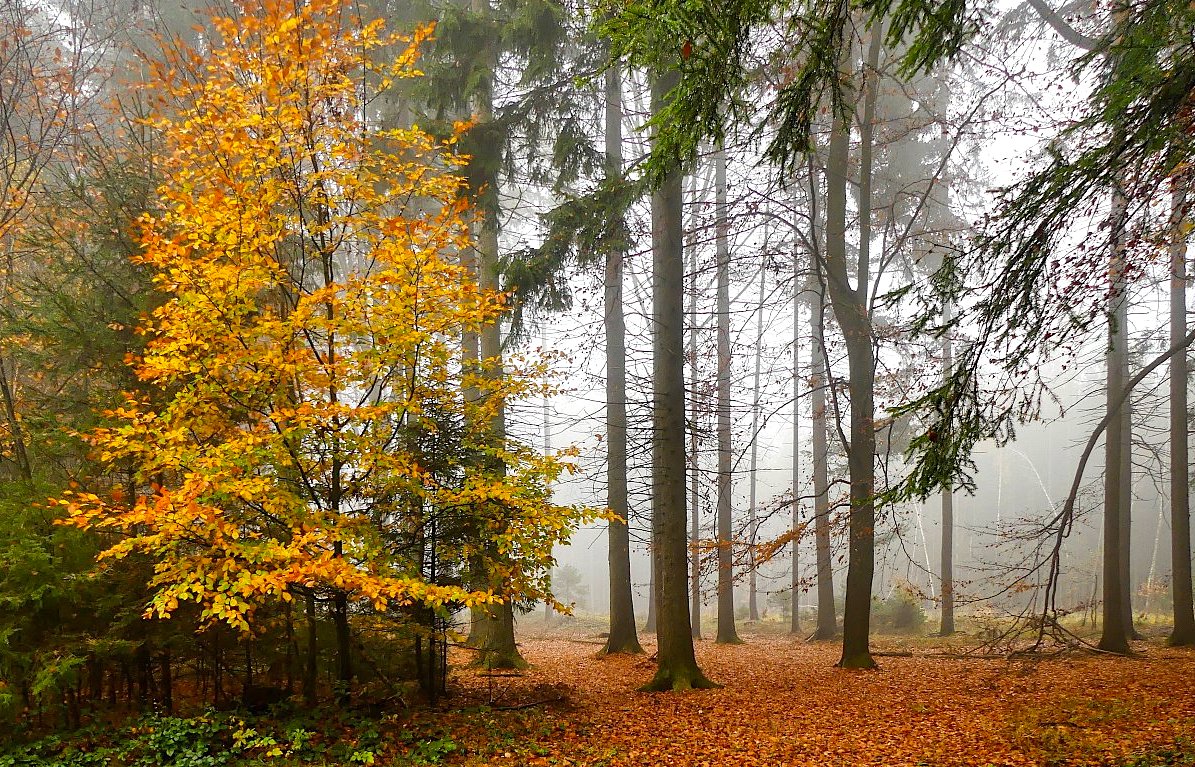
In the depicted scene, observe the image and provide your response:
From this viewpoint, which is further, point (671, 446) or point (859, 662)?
point (859, 662)

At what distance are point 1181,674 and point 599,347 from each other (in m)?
10.5

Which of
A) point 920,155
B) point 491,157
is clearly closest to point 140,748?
point 491,157

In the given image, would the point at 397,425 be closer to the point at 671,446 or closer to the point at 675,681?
the point at 671,446

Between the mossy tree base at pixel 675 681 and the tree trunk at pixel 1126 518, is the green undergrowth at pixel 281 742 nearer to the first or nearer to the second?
the mossy tree base at pixel 675 681

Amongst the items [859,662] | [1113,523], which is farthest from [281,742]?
[1113,523]

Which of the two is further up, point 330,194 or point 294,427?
point 330,194

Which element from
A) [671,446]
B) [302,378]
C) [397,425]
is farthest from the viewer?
[671,446]

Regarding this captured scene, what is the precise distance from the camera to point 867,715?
7.66 m

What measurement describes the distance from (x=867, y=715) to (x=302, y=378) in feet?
22.9

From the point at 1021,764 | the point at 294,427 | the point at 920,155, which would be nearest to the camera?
the point at 1021,764

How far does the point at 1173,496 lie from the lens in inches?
500

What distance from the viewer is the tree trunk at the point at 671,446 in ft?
29.5

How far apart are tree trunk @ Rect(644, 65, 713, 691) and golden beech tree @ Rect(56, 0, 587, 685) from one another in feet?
8.03

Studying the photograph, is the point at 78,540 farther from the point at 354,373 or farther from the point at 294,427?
the point at 354,373
